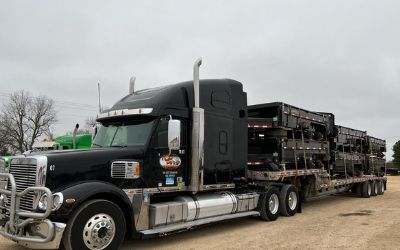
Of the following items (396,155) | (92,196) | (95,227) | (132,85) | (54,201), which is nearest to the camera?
(54,201)

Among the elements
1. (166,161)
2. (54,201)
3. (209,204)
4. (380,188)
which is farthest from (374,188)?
(54,201)

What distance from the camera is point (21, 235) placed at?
21.0 ft

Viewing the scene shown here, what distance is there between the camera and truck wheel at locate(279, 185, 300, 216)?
461 inches

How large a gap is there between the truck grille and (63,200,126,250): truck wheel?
81cm

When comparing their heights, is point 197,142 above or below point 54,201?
above

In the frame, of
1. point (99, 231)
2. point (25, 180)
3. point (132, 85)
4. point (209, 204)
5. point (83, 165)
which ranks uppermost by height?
point (132, 85)

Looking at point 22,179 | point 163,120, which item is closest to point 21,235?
point 22,179

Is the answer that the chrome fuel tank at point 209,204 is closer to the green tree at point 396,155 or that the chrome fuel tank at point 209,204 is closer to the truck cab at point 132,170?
the truck cab at point 132,170

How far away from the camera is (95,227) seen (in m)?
6.57

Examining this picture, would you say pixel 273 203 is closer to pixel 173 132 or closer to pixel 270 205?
pixel 270 205

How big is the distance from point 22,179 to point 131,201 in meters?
1.88

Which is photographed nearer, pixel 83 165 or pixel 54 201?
pixel 54 201

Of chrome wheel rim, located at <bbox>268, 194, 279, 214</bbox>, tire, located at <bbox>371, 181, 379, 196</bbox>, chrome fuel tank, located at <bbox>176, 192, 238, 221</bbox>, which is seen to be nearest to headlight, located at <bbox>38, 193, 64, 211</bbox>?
chrome fuel tank, located at <bbox>176, 192, 238, 221</bbox>

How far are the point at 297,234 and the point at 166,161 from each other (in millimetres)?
3405
